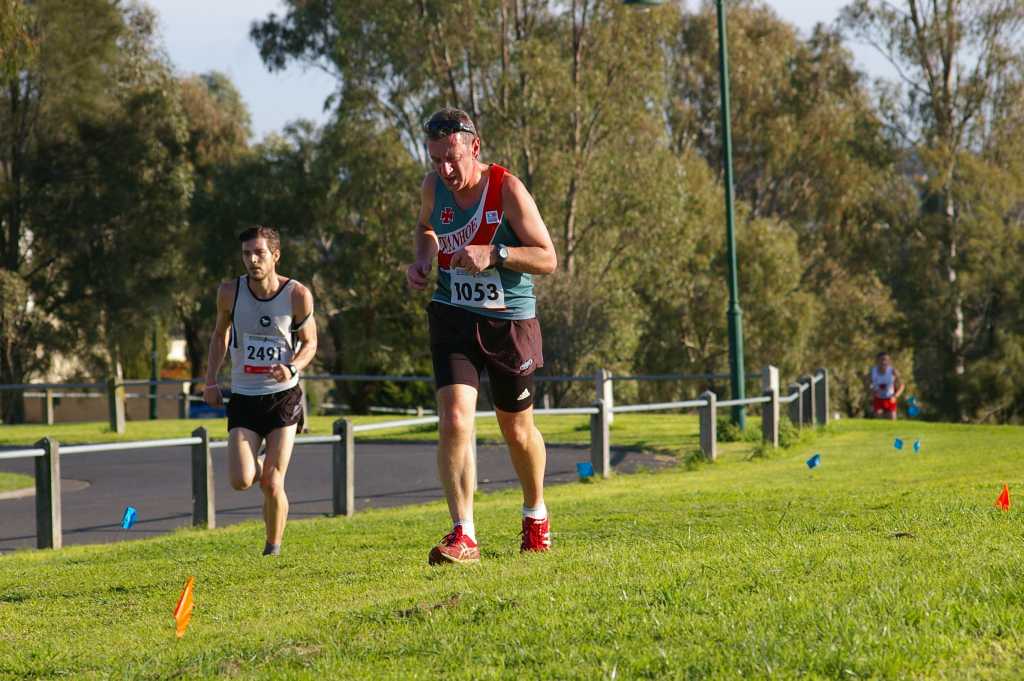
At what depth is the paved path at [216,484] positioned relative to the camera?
1404cm

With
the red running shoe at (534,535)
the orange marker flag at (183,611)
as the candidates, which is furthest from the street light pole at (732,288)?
the orange marker flag at (183,611)

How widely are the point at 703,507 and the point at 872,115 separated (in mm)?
38979

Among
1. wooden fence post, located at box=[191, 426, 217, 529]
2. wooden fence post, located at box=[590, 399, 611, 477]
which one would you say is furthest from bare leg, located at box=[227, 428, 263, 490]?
wooden fence post, located at box=[590, 399, 611, 477]

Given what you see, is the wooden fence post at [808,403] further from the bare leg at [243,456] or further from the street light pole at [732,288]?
the bare leg at [243,456]

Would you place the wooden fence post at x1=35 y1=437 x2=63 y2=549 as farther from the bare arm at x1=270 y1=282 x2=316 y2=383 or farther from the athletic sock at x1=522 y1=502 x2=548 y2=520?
the athletic sock at x1=522 y1=502 x2=548 y2=520

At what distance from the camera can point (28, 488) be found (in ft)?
59.6

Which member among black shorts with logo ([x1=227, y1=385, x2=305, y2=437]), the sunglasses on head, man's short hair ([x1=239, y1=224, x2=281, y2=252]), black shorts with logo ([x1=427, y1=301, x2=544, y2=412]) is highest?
the sunglasses on head

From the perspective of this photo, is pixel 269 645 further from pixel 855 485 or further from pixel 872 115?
pixel 872 115

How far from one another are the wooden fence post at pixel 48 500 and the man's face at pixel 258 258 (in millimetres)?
4168

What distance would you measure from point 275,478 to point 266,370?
0.65 m

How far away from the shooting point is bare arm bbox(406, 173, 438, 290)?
21.2 ft

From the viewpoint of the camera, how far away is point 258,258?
8047mm

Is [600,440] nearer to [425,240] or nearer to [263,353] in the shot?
[263,353]

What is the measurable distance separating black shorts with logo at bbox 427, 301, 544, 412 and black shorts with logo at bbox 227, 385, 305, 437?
5.72ft
